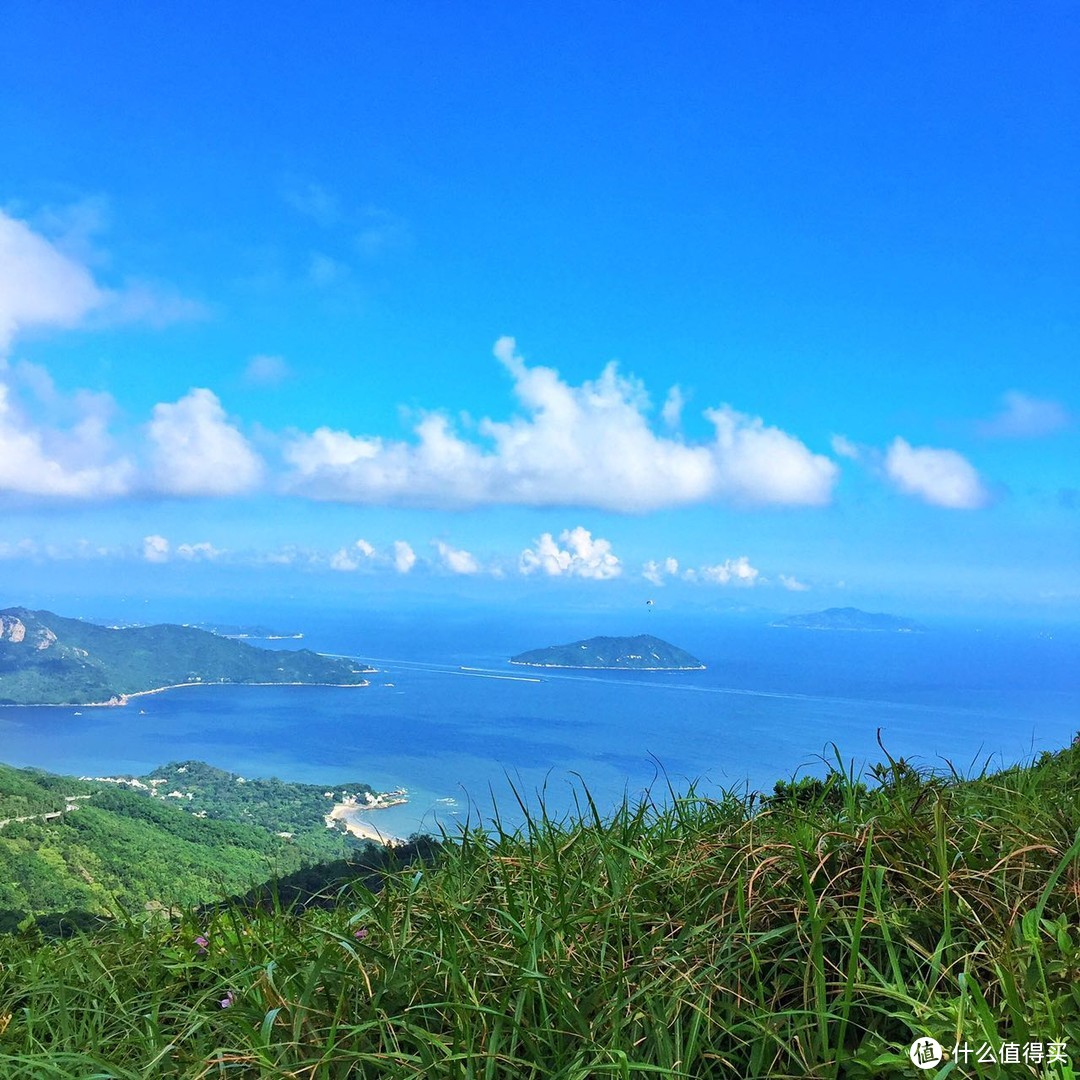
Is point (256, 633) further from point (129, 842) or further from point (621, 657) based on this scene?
point (129, 842)

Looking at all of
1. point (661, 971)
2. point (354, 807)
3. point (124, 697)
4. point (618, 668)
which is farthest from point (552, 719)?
point (661, 971)

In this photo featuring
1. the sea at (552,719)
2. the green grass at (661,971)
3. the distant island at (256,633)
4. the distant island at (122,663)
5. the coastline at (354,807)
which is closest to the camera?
the green grass at (661,971)

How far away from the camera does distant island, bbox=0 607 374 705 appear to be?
89.1m

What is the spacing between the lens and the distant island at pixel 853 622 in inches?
6358

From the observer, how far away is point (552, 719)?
64.2 meters

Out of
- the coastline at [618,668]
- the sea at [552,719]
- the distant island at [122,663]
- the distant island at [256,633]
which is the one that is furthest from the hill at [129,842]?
the distant island at [256,633]

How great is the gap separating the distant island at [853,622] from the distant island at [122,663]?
98784 mm

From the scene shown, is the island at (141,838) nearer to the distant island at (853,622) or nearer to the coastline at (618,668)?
the coastline at (618,668)

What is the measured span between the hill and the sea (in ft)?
13.6

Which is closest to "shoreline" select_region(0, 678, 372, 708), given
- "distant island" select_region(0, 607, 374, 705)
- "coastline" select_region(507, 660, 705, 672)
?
"distant island" select_region(0, 607, 374, 705)

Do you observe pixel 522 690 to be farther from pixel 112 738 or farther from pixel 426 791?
pixel 426 791

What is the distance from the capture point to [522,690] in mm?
84875

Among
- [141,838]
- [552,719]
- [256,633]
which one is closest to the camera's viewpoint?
[141,838]

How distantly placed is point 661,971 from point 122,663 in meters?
106
